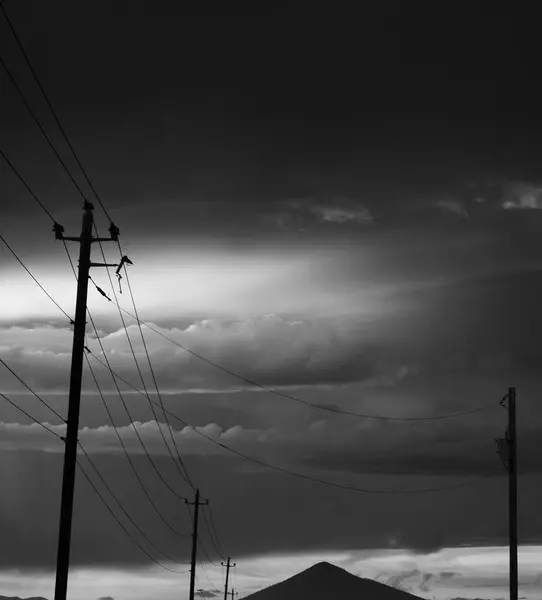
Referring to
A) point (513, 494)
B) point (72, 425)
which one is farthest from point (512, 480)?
point (72, 425)

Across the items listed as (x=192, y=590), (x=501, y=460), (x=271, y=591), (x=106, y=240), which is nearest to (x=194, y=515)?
(x=192, y=590)

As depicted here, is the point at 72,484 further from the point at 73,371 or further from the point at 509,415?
the point at 509,415

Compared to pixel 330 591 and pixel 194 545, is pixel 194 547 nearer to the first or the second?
pixel 194 545

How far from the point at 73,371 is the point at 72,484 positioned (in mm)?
3011

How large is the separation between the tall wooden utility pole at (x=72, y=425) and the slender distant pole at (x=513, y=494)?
20.5 metres

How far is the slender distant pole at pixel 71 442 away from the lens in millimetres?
29078

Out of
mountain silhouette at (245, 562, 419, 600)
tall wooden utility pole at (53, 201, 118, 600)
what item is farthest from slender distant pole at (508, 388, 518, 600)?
mountain silhouette at (245, 562, 419, 600)

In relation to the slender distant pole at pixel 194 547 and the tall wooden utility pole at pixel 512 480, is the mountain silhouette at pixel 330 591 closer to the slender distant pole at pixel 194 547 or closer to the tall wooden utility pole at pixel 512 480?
the slender distant pole at pixel 194 547

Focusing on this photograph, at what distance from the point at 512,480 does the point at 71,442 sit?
21608 millimetres

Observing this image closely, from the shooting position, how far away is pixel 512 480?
1764 inches

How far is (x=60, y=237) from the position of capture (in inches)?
1260

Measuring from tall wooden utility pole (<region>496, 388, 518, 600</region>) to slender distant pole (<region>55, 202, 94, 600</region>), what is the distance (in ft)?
67.5

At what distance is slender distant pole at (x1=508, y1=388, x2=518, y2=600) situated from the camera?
4341 centimetres

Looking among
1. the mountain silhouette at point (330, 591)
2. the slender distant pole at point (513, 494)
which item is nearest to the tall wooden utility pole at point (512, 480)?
the slender distant pole at point (513, 494)
